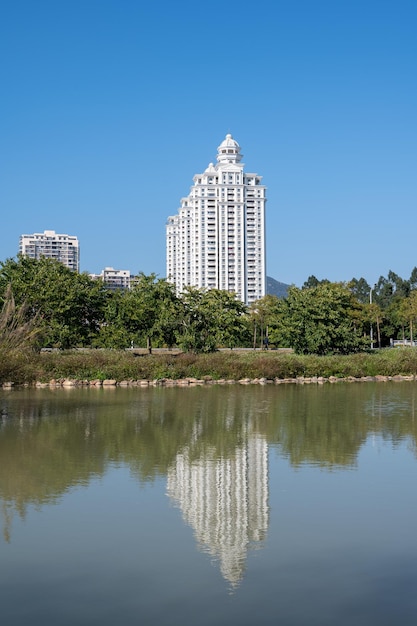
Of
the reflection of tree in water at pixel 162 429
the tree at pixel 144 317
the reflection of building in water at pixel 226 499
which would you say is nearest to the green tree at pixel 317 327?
the tree at pixel 144 317

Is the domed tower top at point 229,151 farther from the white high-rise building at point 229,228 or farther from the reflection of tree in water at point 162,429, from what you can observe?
the reflection of tree in water at point 162,429

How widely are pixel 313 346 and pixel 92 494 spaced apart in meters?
29.1

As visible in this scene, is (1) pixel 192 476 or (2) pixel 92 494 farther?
(1) pixel 192 476

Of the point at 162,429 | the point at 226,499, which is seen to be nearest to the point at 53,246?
the point at 162,429

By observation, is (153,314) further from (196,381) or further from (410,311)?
(410,311)

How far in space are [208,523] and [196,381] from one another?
21.7 meters

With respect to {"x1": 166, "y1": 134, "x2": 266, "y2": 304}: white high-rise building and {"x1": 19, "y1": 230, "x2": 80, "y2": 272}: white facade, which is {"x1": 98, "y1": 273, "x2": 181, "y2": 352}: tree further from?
{"x1": 19, "y1": 230, "x2": 80, "y2": 272}: white facade

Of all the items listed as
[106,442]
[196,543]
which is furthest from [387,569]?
[106,442]

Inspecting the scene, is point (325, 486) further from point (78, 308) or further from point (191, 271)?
point (191, 271)

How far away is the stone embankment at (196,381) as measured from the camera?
92.6 ft

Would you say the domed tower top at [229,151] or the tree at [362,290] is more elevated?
the domed tower top at [229,151]

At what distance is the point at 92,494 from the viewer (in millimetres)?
9273

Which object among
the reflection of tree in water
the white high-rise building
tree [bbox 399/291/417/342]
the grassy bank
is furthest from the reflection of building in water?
the white high-rise building

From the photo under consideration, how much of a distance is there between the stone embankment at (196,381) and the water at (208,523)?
12064 millimetres
